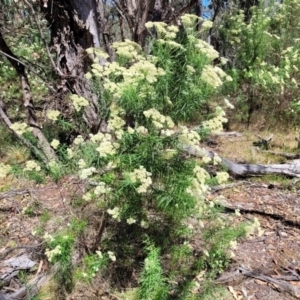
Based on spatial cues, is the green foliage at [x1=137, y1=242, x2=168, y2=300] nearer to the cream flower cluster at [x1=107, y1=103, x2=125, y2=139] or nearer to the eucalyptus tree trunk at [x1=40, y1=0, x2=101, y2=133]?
the cream flower cluster at [x1=107, y1=103, x2=125, y2=139]

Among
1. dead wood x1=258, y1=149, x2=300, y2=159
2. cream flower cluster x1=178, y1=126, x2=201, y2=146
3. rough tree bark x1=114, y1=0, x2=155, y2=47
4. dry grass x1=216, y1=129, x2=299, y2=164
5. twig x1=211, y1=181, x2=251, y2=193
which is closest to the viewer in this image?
cream flower cluster x1=178, y1=126, x2=201, y2=146

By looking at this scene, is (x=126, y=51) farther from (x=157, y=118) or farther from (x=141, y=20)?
(x=141, y=20)

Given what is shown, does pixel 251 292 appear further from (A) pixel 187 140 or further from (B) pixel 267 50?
(B) pixel 267 50

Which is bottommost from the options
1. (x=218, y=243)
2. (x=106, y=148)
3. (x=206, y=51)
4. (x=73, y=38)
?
(x=218, y=243)

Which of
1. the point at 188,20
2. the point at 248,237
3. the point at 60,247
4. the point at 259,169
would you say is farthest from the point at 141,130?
the point at 259,169

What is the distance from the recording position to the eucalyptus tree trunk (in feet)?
13.9

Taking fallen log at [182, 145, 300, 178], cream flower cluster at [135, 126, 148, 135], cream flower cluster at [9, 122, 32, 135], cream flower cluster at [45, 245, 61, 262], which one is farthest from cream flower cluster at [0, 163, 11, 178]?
fallen log at [182, 145, 300, 178]

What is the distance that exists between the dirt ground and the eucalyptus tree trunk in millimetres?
1139

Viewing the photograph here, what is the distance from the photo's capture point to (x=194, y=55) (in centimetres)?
242

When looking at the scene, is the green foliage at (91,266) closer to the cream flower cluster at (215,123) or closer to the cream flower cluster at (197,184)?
the cream flower cluster at (197,184)

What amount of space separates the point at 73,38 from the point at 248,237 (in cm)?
320

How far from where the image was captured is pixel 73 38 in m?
4.46

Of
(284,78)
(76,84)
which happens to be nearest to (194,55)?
(76,84)

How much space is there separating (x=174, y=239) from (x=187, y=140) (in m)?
1.29
